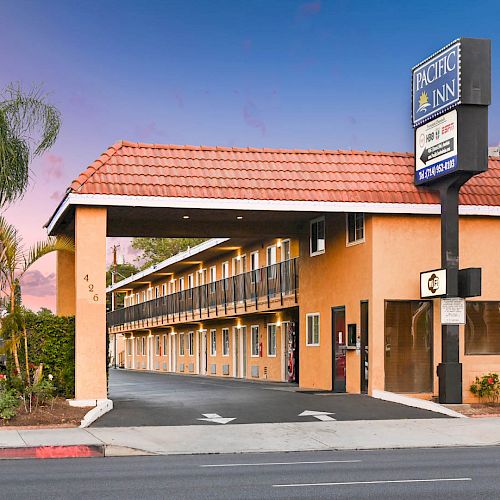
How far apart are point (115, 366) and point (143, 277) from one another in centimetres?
2556

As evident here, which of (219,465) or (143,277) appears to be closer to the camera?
(219,465)

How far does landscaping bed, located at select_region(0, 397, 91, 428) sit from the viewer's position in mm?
20344

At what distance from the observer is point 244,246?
45.3m

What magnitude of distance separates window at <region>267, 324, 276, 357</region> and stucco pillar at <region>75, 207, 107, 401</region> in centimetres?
1782

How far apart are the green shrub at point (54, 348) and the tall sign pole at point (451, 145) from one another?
915 centimetres

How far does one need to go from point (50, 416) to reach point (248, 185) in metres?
8.18

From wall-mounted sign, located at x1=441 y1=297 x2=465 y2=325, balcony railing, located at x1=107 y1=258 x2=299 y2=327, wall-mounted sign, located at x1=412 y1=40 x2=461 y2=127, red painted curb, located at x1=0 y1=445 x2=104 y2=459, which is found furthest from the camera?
balcony railing, located at x1=107 y1=258 x2=299 y2=327

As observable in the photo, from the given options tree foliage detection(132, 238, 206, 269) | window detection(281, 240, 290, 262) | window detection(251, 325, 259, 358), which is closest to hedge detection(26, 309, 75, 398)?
window detection(281, 240, 290, 262)

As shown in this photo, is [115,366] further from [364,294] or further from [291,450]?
[291,450]

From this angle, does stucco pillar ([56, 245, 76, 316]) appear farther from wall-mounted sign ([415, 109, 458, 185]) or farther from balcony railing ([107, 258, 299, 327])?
wall-mounted sign ([415, 109, 458, 185])

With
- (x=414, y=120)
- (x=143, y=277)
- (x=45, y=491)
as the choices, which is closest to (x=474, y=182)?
(x=414, y=120)

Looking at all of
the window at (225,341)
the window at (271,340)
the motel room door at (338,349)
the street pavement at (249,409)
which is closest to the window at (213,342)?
the window at (225,341)

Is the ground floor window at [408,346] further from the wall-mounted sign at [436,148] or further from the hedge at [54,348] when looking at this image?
the hedge at [54,348]

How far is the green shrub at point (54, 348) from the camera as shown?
77.6ft
